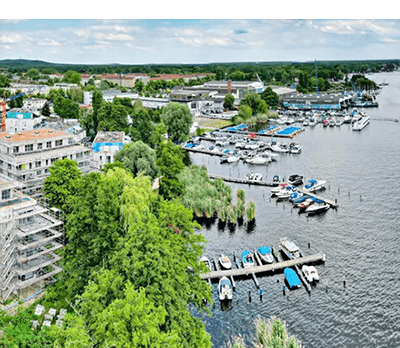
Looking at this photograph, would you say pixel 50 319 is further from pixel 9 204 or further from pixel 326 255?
pixel 326 255

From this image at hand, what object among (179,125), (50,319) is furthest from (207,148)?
(50,319)

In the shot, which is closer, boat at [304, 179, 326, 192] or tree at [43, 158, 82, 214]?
tree at [43, 158, 82, 214]

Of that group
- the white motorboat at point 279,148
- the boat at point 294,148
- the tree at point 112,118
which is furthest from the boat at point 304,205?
the tree at point 112,118

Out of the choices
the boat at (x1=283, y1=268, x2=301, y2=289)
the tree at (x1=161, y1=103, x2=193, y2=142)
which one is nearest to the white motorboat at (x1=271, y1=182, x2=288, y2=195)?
the boat at (x1=283, y1=268, x2=301, y2=289)

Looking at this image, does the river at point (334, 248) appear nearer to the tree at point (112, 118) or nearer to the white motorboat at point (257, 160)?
the white motorboat at point (257, 160)

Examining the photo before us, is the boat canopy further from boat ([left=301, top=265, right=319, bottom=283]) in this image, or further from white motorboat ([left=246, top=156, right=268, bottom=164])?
white motorboat ([left=246, top=156, right=268, bottom=164])

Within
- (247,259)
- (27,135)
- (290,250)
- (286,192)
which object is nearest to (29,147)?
(27,135)

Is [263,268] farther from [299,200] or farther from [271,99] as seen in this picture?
[271,99]
